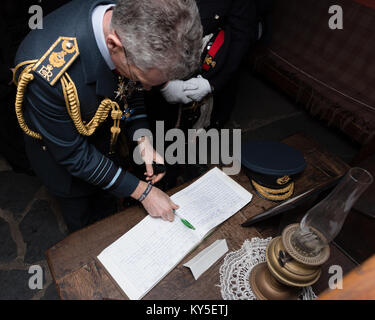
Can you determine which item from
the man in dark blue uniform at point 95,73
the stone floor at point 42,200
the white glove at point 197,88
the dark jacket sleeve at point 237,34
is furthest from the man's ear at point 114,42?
the stone floor at point 42,200

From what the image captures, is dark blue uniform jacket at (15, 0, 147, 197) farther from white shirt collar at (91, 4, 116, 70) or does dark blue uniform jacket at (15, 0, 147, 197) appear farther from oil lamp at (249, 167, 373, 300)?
oil lamp at (249, 167, 373, 300)

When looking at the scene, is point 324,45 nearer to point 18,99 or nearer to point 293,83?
point 293,83

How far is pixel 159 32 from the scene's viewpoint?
816 mm

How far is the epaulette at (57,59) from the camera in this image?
3.37 feet

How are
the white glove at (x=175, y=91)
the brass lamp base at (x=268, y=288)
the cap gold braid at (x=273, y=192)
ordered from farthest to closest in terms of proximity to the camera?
1. the white glove at (x=175, y=91)
2. the cap gold braid at (x=273, y=192)
3. the brass lamp base at (x=268, y=288)

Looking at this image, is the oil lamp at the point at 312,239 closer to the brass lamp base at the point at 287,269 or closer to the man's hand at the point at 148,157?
the brass lamp base at the point at 287,269

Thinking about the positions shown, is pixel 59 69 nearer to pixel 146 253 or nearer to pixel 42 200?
pixel 146 253

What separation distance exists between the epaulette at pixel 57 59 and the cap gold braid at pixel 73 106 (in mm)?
25

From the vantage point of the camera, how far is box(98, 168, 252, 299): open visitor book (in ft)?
3.57

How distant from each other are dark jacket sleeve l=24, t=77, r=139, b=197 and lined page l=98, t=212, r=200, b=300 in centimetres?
23

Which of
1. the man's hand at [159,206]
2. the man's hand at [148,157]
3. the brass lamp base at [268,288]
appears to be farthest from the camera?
the man's hand at [148,157]

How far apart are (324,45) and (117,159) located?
272 cm

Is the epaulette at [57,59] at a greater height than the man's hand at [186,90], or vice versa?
the epaulette at [57,59]
